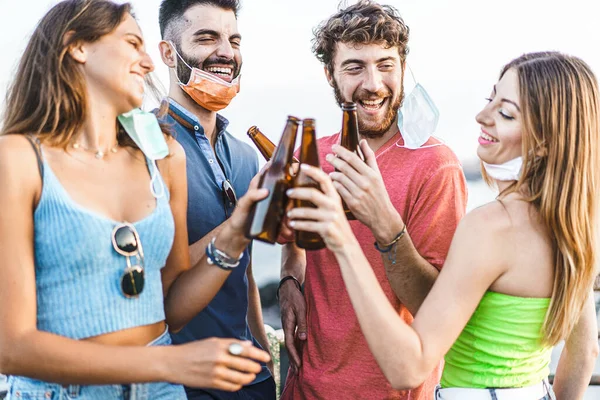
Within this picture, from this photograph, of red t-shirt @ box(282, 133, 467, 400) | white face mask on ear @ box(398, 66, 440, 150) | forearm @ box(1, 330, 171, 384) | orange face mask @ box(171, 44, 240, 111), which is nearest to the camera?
forearm @ box(1, 330, 171, 384)

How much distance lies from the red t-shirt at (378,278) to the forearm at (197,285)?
0.58 meters

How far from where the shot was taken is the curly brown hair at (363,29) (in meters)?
2.50

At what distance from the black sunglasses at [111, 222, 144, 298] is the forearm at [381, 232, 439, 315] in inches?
33.1

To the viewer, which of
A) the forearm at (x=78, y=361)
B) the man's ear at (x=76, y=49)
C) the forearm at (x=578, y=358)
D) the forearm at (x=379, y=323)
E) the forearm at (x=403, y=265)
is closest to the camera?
the forearm at (x=78, y=361)

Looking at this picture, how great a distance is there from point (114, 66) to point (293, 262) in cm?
125

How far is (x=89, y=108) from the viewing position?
5.94ft

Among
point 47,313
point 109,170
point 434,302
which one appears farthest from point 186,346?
point 434,302

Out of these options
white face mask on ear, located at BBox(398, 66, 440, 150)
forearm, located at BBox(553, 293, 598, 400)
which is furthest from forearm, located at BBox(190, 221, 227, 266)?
forearm, located at BBox(553, 293, 598, 400)

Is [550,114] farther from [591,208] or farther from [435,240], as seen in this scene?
[435,240]

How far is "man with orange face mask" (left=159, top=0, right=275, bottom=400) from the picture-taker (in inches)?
99.2

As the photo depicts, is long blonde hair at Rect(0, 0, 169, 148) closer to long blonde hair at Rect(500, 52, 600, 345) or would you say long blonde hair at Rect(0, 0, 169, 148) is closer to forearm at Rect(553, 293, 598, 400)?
long blonde hair at Rect(500, 52, 600, 345)

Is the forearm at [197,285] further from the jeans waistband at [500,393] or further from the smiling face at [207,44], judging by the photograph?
the smiling face at [207,44]

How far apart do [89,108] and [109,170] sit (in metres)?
0.20

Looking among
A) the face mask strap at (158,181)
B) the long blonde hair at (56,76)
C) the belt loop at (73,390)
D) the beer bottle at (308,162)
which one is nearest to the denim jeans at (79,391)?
the belt loop at (73,390)
